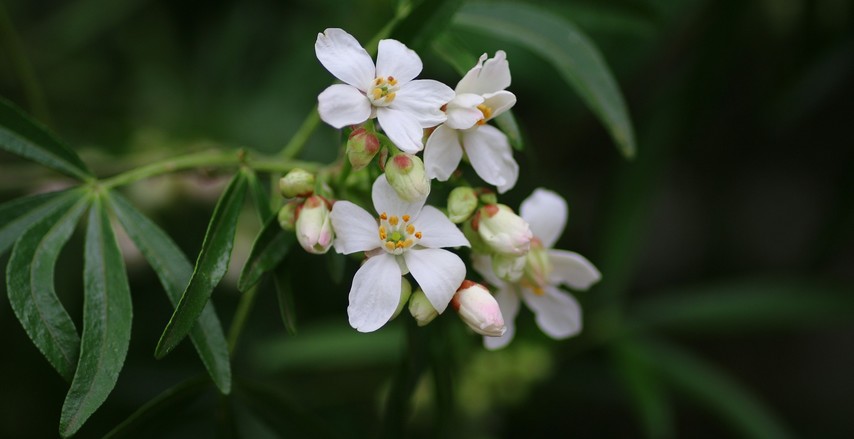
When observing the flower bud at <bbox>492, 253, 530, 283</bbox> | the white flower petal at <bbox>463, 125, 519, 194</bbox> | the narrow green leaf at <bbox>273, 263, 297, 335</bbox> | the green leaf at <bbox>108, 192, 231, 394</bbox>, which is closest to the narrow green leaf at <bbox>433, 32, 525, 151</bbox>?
the white flower petal at <bbox>463, 125, 519, 194</bbox>

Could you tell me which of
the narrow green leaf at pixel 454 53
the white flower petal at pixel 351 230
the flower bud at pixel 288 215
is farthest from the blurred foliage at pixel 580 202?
the white flower petal at pixel 351 230

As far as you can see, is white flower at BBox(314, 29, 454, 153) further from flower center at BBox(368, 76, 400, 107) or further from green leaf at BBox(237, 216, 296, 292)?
green leaf at BBox(237, 216, 296, 292)

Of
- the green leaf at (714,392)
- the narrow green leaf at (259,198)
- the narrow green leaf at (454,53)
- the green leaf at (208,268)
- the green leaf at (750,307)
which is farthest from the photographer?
the green leaf at (750,307)

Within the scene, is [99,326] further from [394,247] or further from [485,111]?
[485,111]

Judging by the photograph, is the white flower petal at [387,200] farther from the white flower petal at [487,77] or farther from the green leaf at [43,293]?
the green leaf at [43,293]

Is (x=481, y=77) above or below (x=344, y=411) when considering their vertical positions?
above

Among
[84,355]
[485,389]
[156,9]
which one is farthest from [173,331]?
[156,9]

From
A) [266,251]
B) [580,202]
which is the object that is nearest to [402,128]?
[266,251]

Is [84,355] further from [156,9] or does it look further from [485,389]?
[156,9]

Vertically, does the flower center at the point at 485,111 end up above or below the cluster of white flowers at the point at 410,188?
above
